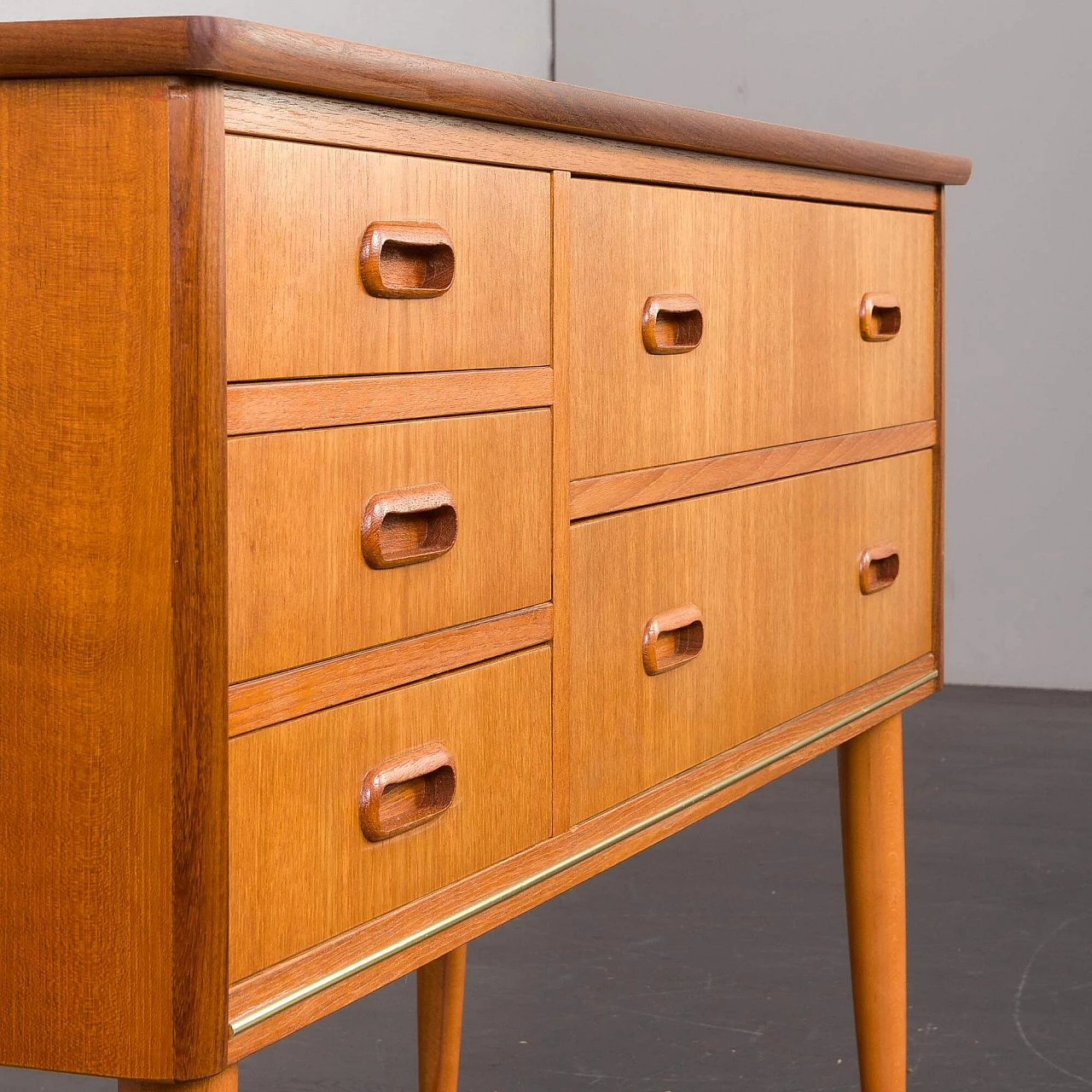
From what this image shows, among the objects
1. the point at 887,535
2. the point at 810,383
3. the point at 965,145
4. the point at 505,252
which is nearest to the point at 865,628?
the point at 887,535

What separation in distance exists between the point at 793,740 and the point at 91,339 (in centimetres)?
79

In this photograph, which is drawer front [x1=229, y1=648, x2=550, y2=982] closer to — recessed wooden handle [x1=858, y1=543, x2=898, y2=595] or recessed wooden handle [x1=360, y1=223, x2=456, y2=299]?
recessed wooden handle [x1=360, y1=223, x2=456, y2=299]

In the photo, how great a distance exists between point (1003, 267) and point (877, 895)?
3185 millimetres

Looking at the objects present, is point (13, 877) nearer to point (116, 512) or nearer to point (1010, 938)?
point (116, 512)

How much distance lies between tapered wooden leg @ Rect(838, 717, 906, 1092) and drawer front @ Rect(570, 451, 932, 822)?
0.50 ft

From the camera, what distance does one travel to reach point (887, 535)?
5.09 feet

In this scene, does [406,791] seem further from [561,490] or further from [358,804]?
[561,490]

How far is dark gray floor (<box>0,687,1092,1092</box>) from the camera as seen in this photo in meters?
2.15

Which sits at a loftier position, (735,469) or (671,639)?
(735,469)

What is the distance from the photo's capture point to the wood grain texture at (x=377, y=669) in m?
0.79

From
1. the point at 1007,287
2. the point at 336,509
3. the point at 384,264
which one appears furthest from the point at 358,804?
the point at 1007,287

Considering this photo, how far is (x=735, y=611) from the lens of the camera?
4.19ft

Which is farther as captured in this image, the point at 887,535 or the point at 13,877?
→ the point at 887,535

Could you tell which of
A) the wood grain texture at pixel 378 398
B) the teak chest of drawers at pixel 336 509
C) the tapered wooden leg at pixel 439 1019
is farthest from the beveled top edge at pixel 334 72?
the tapered wooden leg at pixel 439 1019
